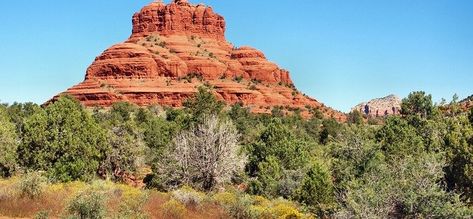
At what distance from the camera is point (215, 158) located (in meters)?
35.8

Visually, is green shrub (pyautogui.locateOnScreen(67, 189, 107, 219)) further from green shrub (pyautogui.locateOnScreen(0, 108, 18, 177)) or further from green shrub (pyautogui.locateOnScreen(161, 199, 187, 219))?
green shrub (pyautogui.locateOnScreen(0, 108, 18, 177))

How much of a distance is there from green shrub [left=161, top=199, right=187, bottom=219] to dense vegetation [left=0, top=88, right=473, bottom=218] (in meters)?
0.23

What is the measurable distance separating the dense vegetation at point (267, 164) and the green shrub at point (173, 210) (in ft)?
0.76

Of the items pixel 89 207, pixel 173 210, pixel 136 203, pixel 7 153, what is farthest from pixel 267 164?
pixel 89 207

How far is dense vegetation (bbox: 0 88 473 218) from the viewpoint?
19969 mm

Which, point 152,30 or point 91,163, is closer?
point 91,163

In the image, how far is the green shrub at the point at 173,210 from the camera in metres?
25.6

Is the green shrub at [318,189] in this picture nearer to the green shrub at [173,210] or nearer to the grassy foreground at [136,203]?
the grassy foreground at [136,203]

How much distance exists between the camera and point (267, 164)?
1460 inches

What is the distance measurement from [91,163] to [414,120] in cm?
3050

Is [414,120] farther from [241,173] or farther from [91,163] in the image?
[91,163]

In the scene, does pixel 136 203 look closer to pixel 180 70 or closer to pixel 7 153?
pixel 7 153

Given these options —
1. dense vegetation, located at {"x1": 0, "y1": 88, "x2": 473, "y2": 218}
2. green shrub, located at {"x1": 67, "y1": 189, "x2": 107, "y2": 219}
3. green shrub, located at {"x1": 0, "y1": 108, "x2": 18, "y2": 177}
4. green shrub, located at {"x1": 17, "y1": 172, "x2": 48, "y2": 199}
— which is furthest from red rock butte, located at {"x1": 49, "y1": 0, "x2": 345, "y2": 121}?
green shrub, located at {"x1": 67, "y1": 189, "x2": 107, "y2": 219}

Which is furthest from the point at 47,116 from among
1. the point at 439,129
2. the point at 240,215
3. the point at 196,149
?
the point at 439,129
